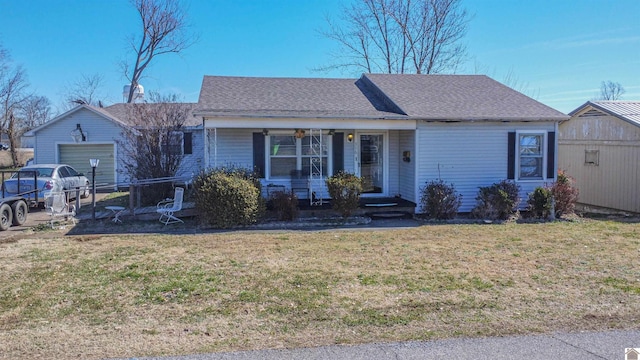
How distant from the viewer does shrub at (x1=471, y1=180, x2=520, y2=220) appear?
12.6 m

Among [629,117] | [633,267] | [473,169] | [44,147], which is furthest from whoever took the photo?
[44,147]

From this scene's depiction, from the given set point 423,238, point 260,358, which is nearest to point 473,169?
point 423,238

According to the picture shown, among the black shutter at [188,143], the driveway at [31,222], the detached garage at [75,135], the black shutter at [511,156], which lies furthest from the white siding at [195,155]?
the black shutter at [511,156]

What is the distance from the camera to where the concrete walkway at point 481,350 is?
433 cm

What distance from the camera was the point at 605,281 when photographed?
6824 mm

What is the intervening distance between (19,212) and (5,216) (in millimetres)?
474

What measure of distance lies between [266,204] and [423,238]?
4.24 metres

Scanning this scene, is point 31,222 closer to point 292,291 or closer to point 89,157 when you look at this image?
point 292,291

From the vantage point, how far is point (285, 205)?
12.0m

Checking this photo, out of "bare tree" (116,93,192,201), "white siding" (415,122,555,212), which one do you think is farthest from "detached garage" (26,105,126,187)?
"white siding" (415,122,555,212)

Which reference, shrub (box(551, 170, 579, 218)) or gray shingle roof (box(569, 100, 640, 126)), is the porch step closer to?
shrub (box(551, 170, 579, 218))

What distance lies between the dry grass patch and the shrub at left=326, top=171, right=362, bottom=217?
2246 mm

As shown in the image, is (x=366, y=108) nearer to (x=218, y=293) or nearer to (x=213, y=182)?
(x=213, y=182)

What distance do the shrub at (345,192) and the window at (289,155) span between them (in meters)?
2.01
